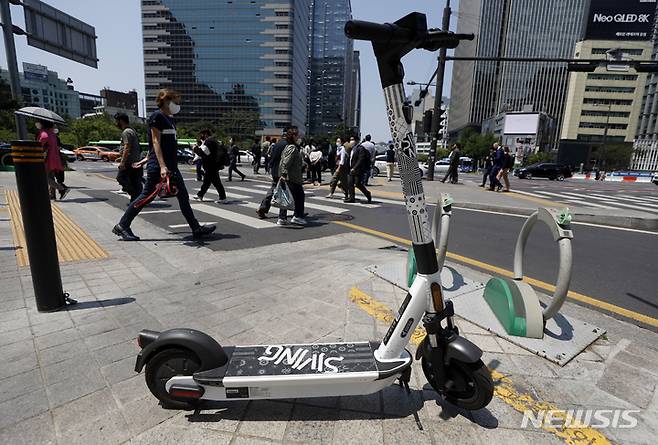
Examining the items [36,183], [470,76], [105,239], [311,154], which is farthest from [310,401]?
[470,76]

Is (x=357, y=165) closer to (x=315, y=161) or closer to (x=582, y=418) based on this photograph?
(x=315, y=161)

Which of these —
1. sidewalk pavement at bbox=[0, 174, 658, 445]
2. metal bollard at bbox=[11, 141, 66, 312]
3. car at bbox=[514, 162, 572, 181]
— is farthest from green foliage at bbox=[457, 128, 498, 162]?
metal bollard at bbox=[11, 141, 66, 312]

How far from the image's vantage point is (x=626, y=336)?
8.92 feet

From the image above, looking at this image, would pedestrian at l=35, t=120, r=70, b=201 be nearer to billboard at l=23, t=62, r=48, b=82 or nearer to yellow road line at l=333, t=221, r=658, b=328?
yellow road line at l=333, t=221, r=658, b=328

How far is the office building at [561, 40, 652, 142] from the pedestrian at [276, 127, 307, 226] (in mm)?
105421

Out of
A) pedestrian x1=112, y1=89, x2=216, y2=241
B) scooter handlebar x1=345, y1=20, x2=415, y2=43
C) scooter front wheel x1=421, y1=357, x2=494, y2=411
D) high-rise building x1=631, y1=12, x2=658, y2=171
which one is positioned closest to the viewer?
scooter handlebar x1=345, y1=20, x2=415, y2=43

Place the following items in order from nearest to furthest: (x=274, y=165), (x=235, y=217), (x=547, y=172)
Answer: (x=274, y=165), (x=235, y=217), (x=547, y=172)

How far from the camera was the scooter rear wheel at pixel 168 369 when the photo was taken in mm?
1812

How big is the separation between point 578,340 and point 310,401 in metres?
2.15

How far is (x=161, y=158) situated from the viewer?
4.75 metres

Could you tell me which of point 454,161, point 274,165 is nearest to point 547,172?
point 454,161

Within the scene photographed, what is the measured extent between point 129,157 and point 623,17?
87510 mm

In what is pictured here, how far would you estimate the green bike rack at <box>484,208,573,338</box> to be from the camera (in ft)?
7.82

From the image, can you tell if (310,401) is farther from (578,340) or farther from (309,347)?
(578,340)
